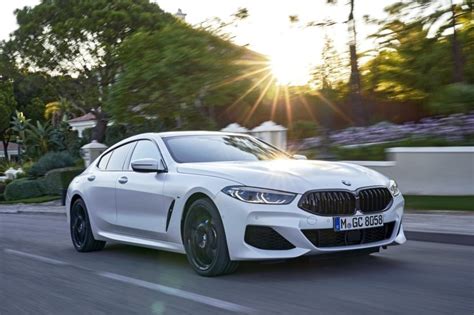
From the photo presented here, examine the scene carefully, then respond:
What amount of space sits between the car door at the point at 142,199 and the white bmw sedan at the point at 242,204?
0.4 inches

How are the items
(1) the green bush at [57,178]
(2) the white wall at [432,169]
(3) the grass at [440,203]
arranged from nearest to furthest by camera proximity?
(3) the grass at [440,203]
(2) the white wall at [432,169]
(1) the green bush at [57,178]

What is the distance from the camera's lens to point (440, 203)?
13.0 meters

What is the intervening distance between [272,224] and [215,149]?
1.78 m

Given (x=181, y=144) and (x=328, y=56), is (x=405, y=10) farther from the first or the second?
(x=181, y=144)

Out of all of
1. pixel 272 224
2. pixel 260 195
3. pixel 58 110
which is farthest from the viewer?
pixel 58 110

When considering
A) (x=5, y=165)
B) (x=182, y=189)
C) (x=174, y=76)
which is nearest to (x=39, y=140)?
(x=5, y=165)

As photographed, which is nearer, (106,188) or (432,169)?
(106,188)

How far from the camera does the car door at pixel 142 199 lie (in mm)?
7379

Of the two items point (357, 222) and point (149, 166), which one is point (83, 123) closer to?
point (149, 166)

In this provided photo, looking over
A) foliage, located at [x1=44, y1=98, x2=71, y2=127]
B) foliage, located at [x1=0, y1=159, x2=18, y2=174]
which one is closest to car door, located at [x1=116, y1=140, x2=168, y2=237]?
foliage, located at [x1=44, y1=98, x2=71, y2=127]

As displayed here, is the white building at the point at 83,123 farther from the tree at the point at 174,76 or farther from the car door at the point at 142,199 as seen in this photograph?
the car door at the point at 142,199

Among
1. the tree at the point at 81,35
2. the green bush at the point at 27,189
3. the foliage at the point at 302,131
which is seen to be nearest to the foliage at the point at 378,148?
the foliage at the point at 302,131

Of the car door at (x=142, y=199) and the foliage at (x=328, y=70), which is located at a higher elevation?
the foliage at (x=328, y=70)

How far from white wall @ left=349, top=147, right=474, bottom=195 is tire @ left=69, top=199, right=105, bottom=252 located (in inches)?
304
